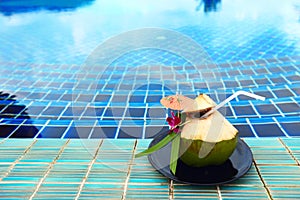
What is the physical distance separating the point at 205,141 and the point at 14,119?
129 cm

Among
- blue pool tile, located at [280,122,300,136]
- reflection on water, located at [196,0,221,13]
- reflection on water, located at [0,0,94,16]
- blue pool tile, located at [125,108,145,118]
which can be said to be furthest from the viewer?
reflection on water, located at [0,0,94,16]

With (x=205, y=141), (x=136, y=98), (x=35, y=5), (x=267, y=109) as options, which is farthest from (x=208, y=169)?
(x=35, y=5)

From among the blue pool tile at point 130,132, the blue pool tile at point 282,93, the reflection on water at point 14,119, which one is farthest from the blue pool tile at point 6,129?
the blue pool tile at point 282,93

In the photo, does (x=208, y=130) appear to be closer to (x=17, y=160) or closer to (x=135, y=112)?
(x=17, y=160)

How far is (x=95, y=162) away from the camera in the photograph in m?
1.27

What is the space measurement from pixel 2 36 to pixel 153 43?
2.18 m

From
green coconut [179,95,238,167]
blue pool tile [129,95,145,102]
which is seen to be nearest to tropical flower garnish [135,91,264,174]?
green coconut [179,95,238,167]

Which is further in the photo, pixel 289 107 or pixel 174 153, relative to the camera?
pixel 289 107

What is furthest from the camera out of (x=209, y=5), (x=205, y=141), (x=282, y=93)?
(x=209, y=5)

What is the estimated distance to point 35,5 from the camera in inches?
248

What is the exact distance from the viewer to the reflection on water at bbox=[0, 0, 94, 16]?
596cm

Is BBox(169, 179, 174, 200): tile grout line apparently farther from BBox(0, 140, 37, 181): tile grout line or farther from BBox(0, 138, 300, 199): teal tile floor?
BBox(0, 140, 37, 181): tile grout line

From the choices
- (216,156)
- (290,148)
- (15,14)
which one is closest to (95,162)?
(216,156)

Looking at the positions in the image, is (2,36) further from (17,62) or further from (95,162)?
(95,162)
